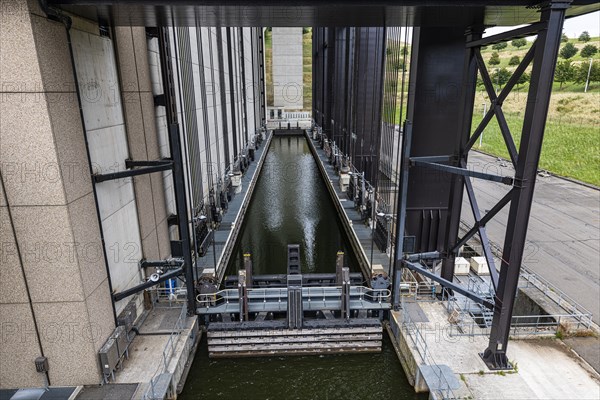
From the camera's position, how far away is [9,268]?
812 centimetres

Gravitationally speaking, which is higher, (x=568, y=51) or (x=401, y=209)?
(x=568, y=51)

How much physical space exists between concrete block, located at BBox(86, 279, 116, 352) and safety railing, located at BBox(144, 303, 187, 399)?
4.84ft

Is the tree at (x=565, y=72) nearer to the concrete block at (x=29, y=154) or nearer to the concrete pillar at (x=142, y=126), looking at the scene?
the concrete pillar at (x=142, y=126)

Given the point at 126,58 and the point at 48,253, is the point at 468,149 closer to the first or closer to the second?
the point at 126,58

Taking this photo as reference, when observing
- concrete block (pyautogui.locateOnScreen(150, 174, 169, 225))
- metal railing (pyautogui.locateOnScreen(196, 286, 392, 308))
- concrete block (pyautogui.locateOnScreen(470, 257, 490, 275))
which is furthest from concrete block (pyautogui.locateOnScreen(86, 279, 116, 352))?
concrete block (pyautogui.locateOnScreen(470, 257, 490, 275))

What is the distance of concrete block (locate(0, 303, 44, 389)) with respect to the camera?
8438 mm

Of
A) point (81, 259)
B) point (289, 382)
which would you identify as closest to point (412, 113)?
point (289, 382)

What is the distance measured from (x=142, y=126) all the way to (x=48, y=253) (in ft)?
16.7

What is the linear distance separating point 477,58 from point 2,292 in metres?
12.5

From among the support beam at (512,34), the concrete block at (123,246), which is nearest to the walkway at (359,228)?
the support beam at (512,34)

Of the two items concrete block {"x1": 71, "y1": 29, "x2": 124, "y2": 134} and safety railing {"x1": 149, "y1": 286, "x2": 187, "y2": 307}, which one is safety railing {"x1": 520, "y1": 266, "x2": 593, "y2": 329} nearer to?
safety railing {"x1": 149, "y1": 286, "x2": 187, "y2": 307}

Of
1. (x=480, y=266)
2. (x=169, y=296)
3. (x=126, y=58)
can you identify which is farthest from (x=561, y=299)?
(x=126, y=58)

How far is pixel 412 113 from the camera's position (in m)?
12.5

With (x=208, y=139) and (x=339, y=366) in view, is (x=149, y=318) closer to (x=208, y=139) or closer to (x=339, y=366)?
(x=339, y=366)
